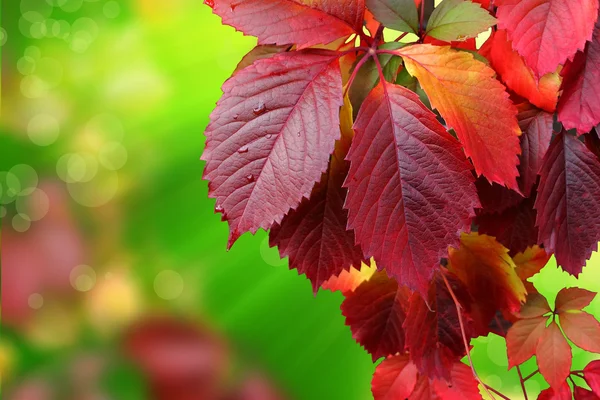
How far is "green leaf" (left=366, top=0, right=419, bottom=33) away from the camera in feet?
0.80

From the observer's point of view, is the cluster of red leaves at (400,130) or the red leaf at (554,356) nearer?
the cluster of red leaves at (400,130)

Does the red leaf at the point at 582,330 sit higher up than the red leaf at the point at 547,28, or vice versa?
the red leaf at the point at 547,28

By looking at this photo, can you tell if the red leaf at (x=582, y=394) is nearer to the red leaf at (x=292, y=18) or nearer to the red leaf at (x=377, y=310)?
the red leaf at (x=377, y=310)

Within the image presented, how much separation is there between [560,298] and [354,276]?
0.40 feet

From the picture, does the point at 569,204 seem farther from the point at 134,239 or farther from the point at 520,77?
the point at 134,239

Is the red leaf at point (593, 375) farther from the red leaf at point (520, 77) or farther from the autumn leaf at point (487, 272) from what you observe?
the red leaf at point (520, 77)

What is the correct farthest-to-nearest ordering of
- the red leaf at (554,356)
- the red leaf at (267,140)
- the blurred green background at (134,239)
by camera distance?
1. the blurred green background at (134,239)
2. the red leaf at (554,356)
3. the red leaf at (267,140)

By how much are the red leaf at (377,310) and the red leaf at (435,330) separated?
0.02m

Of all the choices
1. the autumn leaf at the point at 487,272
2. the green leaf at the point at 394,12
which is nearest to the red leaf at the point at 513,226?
the autumn leaf at the point at 487,272

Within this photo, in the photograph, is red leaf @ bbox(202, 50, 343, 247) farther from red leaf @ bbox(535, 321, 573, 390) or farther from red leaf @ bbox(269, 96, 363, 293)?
red leaf @ bbox(535, 321, 573, 390)

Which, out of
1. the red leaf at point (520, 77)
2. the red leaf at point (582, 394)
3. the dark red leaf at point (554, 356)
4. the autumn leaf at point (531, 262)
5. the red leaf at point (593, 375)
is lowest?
the red leaf at point (582, 394)

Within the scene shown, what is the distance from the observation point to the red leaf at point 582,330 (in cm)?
32

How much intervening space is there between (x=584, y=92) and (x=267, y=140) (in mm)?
133

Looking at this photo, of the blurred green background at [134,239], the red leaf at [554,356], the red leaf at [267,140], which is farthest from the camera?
the blurred green background at [134,239]
